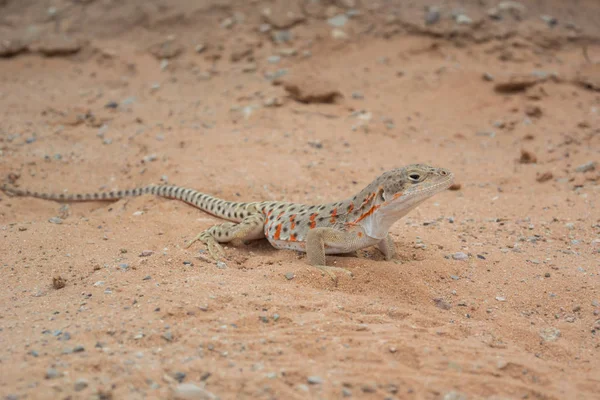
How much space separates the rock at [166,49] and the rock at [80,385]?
1115cm

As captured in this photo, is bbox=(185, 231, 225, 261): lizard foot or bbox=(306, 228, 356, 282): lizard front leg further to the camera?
bbox=(185, 231, 225, 261): lizard foot

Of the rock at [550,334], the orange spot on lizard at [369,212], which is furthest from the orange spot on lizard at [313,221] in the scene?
the rock at [550,334]

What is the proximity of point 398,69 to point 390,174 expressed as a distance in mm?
7997

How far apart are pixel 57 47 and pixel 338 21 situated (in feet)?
22.5

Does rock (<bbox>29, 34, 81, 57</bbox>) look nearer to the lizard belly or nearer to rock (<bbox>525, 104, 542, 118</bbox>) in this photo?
the lizard belly

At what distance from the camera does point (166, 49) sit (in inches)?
553

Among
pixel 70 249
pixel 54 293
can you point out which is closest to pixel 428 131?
pixel 70 249

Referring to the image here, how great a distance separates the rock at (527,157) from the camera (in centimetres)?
990

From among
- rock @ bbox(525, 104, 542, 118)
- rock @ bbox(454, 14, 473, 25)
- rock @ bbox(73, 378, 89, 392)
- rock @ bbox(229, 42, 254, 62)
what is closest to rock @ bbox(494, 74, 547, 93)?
rock @ bbox(525, 104, 542, 118)

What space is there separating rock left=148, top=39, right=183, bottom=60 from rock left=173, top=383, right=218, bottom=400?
37.1ft

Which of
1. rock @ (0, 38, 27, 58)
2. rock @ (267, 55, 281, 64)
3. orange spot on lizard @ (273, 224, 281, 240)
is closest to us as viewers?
orange spot on lizard @ (273, 224, 281, 240)

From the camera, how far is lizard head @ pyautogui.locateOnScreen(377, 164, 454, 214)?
564 cm

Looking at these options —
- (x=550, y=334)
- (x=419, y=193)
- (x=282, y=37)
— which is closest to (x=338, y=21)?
(x=282, y=37)

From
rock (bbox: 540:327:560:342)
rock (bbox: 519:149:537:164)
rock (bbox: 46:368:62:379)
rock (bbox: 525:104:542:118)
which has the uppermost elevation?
rock (bbox: 46:368:62:379)
